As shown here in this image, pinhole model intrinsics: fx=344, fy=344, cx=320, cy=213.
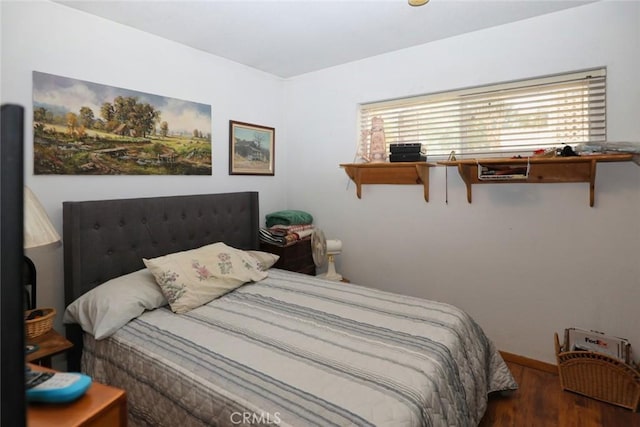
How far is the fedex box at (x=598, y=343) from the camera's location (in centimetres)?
216

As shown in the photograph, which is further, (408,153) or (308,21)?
(408,153)

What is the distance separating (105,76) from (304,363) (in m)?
2.26

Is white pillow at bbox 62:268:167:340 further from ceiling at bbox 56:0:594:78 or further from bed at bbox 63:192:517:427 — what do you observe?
ceiling at bbox 56:0:594:78

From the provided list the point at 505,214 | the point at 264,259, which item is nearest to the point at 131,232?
the point at 264,259

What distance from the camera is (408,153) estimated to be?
280cm

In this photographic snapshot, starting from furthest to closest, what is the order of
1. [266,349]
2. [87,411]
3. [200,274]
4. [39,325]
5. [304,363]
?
1. [200,274]
2. [39,325]
3. [266,349]
4. [304,363]
5. [87,411]

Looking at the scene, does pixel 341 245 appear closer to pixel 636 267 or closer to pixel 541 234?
pixel 541 234

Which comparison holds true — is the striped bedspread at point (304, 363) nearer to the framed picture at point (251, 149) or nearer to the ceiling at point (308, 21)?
the framed picture at point (251, 149)

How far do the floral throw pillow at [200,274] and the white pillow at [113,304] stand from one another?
9 centimetres

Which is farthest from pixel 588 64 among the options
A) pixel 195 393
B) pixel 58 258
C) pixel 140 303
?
pixel 58 258

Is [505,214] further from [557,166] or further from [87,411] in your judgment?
[87,411]

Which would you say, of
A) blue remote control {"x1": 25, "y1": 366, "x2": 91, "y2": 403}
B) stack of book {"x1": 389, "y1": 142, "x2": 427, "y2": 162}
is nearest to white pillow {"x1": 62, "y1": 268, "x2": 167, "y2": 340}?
blue remote control {"x1": 25, "y1": 366, "x2": 91, "y2": 403}

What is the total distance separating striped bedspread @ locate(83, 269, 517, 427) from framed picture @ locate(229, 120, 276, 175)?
4.91 ft

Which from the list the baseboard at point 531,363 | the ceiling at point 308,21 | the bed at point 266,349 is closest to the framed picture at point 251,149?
the ceiling at point 308,21
